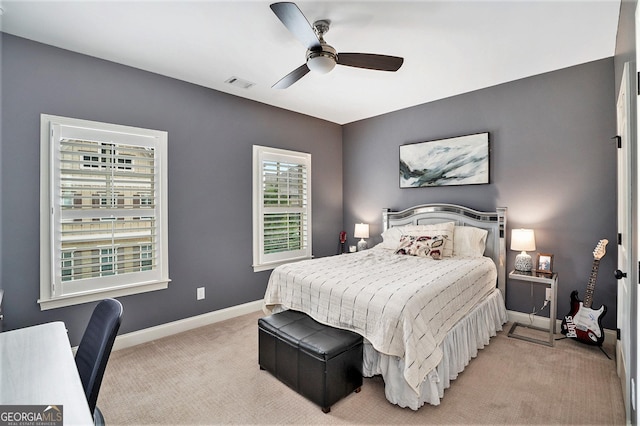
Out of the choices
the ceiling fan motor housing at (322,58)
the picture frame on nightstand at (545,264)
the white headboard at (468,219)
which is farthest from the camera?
the white headboard at (468,219)

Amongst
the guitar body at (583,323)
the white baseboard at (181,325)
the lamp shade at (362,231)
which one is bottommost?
the white baseboard at (181,325)

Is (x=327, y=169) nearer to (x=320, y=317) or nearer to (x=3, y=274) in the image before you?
(x=320, y=317)

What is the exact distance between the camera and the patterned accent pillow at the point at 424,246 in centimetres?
355

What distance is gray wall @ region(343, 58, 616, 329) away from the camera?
310 cm

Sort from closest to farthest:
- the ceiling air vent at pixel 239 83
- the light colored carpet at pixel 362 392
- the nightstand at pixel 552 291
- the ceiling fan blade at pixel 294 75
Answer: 1. the light colored carpet at pixel 362 392
2. the ceiling fan blade at pixel 294 75
3. the nightstand at pixel 552 291
4. the ceiling air vent at pixel 239 83

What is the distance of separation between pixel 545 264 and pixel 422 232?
1302mm

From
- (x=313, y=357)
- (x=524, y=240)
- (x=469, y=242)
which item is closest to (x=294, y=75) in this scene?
(x=313, y=357)

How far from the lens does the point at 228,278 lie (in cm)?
394

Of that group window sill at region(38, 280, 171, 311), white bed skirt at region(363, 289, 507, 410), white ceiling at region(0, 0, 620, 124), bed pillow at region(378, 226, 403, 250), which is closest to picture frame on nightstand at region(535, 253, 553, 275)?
white bed skirt at region(363, 289, 507, 410)

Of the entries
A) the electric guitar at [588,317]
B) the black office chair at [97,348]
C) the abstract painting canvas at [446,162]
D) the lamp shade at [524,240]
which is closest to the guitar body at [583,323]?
the electric guitar at [588,317]

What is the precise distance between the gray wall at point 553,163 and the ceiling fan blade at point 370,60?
2.03 metres

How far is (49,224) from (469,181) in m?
4.43

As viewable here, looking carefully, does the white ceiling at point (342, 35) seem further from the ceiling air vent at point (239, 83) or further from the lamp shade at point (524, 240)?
the lamp shade at point (524, 240)

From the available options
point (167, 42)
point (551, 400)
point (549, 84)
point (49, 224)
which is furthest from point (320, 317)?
point (549, 84)
